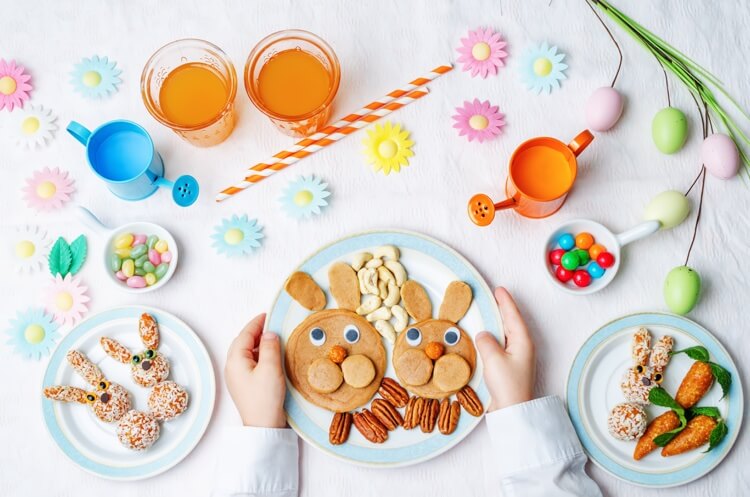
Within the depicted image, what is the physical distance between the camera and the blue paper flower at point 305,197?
103 cm

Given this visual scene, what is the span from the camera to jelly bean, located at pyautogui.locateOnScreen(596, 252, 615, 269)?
3.19 feet

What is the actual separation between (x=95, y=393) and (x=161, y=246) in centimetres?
23

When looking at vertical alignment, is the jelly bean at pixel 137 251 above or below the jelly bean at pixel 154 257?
above

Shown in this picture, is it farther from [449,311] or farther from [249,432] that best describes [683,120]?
[249,432]

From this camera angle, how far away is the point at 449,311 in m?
0.96

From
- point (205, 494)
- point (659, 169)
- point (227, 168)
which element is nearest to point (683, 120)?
point (659, 169)

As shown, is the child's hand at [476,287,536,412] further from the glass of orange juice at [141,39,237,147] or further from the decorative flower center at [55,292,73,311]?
the decorative flower center at [55,292,73,311]

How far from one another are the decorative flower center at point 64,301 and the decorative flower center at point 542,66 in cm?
80

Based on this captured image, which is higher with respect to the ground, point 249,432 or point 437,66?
point 437,66

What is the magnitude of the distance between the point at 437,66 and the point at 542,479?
0.64 m

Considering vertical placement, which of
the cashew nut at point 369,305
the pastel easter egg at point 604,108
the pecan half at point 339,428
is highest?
the pastel easter egg at point 604,108

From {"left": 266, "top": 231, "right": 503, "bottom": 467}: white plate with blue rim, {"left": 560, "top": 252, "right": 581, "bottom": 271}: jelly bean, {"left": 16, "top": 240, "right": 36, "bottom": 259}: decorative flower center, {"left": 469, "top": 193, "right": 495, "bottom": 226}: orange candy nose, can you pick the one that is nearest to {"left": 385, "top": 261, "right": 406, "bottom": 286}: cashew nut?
{"left": 266, "top": 231, "right": 503, "bottom": 467}: white plate with blue rim

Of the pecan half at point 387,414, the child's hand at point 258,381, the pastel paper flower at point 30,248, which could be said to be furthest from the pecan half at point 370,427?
the pastel paper flower at point 30,248

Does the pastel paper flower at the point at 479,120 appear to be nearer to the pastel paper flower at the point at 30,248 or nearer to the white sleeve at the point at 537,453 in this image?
the white sleeve at the point at 537,453
